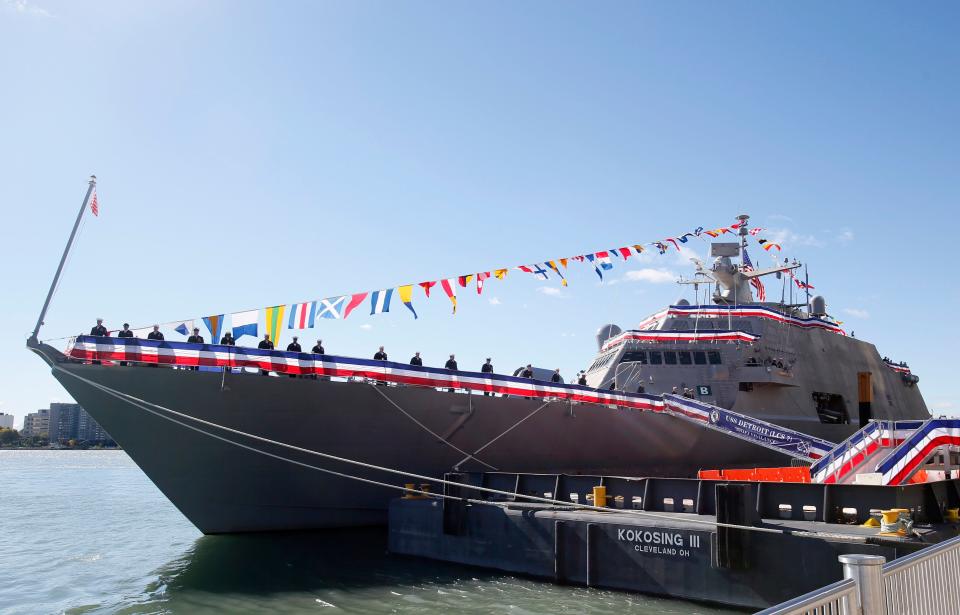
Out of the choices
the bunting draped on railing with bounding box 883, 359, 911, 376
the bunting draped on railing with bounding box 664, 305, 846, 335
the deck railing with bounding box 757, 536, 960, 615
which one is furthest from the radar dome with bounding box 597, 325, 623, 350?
the deck railing with bounding box 757, 536, 960, 615

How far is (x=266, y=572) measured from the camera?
10438 mm

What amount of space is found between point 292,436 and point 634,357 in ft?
37.3

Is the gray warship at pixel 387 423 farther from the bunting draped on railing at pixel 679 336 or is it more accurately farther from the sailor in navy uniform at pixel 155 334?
the sailor in navy uniform at pixel 155 334

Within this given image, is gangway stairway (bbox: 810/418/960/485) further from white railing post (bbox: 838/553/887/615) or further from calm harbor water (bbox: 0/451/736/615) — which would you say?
white railing post (bbox: 838/553/887/615)

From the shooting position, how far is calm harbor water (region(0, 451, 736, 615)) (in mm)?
8820

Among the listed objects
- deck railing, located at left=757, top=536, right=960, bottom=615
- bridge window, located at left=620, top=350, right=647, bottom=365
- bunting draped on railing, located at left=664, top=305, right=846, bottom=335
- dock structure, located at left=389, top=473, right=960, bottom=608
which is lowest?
dock structure, located at left=389, top=473, right=960, bottom=608

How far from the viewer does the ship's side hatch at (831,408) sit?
21859 millimetres

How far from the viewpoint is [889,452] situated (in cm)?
1270

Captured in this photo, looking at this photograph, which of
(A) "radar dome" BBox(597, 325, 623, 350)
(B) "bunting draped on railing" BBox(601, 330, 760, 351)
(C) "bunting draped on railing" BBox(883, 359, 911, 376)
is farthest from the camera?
(C) "bunting draped on railing" BBox(883, 359, 911, 376)

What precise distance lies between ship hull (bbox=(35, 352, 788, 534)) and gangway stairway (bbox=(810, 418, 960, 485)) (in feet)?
17.1

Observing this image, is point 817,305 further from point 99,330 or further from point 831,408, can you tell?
point 99,330

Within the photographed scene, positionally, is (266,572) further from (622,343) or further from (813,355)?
(813,355)

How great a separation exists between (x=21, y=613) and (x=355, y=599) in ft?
13.6

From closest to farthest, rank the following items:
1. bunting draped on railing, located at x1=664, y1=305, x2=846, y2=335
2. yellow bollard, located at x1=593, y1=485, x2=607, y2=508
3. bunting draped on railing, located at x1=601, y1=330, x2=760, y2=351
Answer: yellow bollard, located at x1=593, y1=485, x2=607, y2=508 → bunting draped on railing, located at x1=601, y1=330, x2=760, y2=351 → bunting draped on railing, located at x1=664, y1=305, x2=846, y2=335
